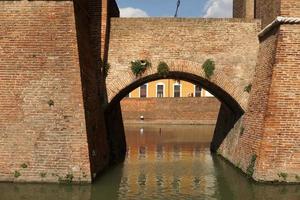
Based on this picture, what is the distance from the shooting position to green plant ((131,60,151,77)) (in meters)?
14.1

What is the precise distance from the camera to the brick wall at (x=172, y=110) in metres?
41.4

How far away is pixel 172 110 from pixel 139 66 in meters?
28.4

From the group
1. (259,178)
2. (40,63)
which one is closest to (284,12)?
(259,178)

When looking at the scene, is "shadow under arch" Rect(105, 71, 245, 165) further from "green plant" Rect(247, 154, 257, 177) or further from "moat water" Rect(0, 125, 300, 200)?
"green plant" Rect(247, 154, 257, 177)

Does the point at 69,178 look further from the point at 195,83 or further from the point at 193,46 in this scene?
the point at 195,83

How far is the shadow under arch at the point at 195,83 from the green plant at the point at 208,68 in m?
0.25

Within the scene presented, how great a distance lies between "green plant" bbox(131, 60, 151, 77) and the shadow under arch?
23 centimetres

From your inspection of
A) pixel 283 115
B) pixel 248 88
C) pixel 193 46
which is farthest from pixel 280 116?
pixel 193 46

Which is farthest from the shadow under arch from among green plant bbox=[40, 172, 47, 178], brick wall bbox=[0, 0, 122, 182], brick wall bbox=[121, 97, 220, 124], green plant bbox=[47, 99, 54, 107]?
brick wall bbox=[121, 97, 220, 124]

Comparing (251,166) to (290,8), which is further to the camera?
(251,166)

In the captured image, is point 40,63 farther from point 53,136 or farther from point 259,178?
point 259,178

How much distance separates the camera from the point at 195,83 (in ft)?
56.7

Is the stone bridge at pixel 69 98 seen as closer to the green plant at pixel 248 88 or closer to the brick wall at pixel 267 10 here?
the brick wall at pixel 267 10

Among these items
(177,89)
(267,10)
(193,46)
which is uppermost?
(267,10)
